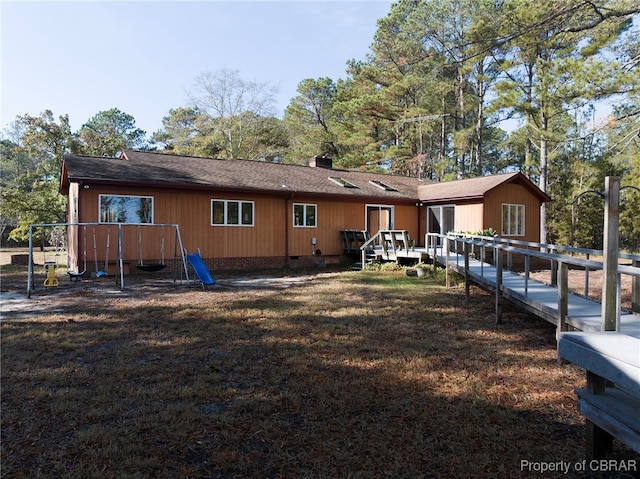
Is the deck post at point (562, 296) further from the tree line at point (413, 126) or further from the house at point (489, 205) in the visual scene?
the tree line at point (413, 126)

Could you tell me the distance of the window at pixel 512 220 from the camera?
53.4 feet

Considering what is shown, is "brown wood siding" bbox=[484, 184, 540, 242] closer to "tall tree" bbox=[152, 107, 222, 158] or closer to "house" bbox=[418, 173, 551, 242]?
"house" bbox=[418, 173, 551, 242]

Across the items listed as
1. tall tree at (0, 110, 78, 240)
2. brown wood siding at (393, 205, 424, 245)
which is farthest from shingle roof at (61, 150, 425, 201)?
tall tree at (0, 110, 78, 240)

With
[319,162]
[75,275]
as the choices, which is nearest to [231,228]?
[75,275]

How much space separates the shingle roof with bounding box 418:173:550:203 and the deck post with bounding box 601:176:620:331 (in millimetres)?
12274

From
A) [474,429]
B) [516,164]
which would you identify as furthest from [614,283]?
[516,164]

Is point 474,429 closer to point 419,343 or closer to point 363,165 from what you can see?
point 419,343

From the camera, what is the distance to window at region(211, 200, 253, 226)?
13.5 m

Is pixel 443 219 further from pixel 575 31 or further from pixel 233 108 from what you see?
pixel 233 108

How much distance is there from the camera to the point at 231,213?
45.3ft

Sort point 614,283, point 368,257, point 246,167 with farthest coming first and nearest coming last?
point 246,167
point 368,257
point 614,283

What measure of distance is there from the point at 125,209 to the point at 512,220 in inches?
566

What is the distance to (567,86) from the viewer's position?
30.9 feet

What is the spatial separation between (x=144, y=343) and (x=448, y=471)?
390cm
